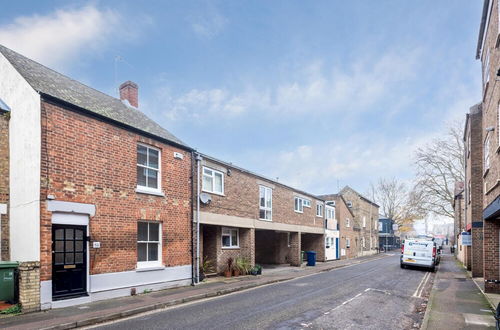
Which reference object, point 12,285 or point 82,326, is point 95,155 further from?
point 82,326

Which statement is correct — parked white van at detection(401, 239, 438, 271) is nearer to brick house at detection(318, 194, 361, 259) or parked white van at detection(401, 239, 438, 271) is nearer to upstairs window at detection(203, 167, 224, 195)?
brick house at detection(318, 194, 361, 259)

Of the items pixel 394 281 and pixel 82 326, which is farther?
pixel 394 281

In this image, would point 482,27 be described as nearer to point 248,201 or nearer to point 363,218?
point 248,201

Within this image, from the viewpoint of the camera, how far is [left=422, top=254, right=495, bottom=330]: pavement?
855cm

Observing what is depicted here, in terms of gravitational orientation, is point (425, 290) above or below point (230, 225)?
below

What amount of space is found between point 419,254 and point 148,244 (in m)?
18.0

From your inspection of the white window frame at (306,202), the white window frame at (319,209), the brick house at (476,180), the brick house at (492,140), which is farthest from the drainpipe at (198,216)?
the white window frame at (319,209)

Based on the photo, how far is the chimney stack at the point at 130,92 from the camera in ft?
58.5

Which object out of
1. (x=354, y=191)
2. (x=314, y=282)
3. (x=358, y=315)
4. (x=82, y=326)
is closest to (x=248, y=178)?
(x=314, y=282)

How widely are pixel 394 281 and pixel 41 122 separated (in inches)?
629

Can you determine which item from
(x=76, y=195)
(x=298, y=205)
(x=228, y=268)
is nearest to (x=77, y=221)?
(x=76, y=195)

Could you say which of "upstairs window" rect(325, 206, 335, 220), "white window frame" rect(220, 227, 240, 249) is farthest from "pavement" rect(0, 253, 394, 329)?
"upstairs window" rect(325, 206, 335, 220)

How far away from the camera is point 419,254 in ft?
78.1

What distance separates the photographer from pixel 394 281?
1755 cm
